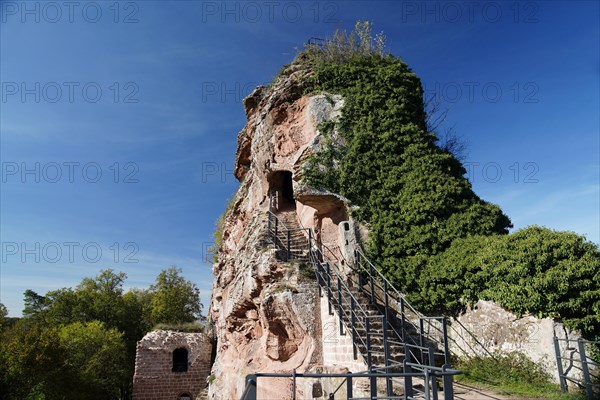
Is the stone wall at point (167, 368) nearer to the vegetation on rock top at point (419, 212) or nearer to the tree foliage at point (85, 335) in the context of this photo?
the tree foliage at point (85, 335)

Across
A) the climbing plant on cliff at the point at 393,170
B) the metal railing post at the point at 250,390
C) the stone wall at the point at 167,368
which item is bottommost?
the stone wall at the point at 167,368

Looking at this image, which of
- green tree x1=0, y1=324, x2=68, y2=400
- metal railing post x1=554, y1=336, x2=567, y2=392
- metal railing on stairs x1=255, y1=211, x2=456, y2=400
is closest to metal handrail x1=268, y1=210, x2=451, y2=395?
metal railing on stairs x1=255, y1=211, x2=456, y2=400

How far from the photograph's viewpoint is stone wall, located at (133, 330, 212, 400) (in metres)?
21.3

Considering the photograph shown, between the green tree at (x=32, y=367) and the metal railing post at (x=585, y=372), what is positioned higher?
the metal railing post at (x=585, y=372)

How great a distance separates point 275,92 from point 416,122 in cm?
606

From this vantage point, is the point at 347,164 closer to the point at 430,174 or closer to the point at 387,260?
the point at 430,174

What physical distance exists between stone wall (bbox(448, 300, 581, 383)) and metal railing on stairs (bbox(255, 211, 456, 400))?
513 mm

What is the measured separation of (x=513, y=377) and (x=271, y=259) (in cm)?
641

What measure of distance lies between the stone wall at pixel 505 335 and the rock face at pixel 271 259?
3.43m

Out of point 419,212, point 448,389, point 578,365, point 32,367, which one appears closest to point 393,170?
point 419,212

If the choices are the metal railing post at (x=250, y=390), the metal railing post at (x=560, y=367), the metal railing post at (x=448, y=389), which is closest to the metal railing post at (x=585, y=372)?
the metal railing post at (x=560, y=367)

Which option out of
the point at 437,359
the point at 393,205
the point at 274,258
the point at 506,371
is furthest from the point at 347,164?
the point at 506,371

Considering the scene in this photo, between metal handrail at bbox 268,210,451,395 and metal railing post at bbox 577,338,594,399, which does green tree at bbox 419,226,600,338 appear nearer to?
metal railing post at bbox 577,338,594,399

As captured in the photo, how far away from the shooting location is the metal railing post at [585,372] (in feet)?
22.6
